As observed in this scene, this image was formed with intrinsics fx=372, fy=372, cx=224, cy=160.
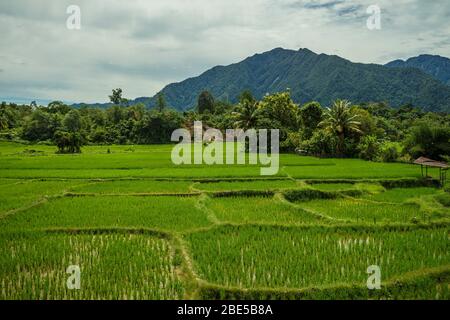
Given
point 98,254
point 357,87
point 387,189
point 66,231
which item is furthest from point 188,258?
point 357,87

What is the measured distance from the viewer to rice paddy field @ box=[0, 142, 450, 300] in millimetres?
5875

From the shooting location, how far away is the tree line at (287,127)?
2331 cm

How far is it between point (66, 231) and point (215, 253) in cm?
402

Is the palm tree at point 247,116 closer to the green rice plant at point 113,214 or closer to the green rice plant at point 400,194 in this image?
the green rice plant at point 400,194

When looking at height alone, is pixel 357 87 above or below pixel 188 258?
above

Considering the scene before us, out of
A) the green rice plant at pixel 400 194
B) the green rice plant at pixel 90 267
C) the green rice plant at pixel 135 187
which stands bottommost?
the green rice plant at pixel 90 267

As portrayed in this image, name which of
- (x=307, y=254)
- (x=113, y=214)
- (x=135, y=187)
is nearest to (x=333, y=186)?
(x=135, y=187)

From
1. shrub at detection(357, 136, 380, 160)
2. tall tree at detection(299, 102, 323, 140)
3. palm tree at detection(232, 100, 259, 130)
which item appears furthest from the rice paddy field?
tall tree at detection(299, 102, 323, 140)

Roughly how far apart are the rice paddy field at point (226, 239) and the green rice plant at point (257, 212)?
0.03m

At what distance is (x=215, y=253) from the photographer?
7332 millimetres

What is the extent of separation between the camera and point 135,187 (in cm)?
1481

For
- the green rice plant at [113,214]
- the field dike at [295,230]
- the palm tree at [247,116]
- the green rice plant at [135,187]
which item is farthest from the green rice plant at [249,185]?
the palm tree at [247,116]

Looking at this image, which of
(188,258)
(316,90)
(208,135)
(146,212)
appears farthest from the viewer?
(316,90)
